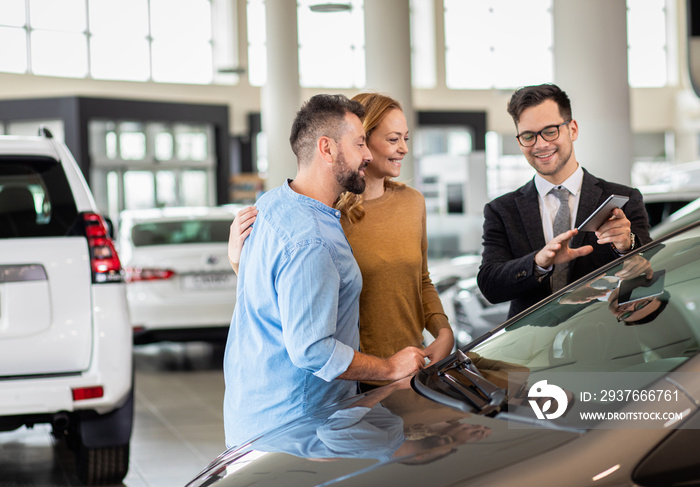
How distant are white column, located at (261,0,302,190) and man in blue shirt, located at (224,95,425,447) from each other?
14379 millimetres

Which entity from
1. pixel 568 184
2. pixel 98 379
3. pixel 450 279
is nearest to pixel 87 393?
pixel 98 379

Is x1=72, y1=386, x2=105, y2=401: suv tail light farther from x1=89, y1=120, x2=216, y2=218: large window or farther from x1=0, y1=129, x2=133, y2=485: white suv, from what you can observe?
x1=89, y1=120, x2=216, y2=218: large window

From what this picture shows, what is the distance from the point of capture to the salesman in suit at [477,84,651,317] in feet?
8.83

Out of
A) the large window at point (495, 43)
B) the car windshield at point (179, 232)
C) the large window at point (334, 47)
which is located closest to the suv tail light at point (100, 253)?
the car windshield at point (179, 232)

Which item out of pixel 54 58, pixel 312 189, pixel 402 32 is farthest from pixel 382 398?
pixel 54 58

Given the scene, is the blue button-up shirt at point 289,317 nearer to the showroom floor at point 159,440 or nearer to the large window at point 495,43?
the showroom floor at point 159,440

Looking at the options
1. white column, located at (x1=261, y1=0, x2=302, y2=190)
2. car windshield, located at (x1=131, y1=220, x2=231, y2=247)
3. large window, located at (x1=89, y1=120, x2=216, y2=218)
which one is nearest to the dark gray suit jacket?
car windshield, located at (x1=131, y1=220, x2=231, y2=247)

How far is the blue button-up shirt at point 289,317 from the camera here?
2197mm

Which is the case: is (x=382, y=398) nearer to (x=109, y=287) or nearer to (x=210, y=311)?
(x=109, y=287)

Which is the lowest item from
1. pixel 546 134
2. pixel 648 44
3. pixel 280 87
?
pixel 546 134

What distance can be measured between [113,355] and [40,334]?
13.6 inches

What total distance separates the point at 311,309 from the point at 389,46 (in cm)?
1219

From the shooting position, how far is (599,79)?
630 centimetres

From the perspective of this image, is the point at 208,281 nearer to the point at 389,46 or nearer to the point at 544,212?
the point at 544,212
